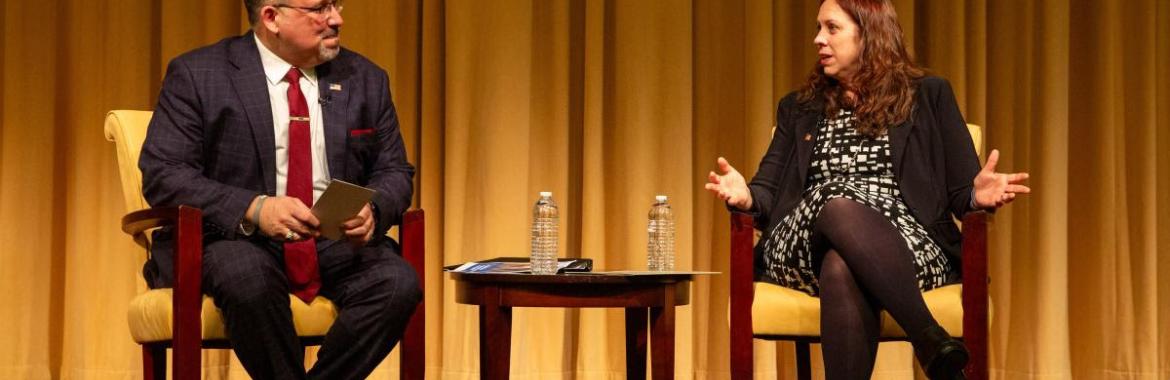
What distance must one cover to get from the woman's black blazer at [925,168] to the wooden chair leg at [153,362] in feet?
4.76

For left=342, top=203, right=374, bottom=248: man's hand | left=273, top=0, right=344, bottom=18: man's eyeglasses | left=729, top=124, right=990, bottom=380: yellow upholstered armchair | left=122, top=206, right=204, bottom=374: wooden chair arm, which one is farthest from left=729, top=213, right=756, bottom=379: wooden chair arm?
left=122, top=206, right=204, bottom=374: wooden chair arm

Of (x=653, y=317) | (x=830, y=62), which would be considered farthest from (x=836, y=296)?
(x=830, y=62)

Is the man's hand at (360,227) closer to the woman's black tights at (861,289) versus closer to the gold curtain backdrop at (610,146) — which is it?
the woman's black tights at (861,289)

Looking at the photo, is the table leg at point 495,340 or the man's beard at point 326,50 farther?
the man's beard at point 326,50

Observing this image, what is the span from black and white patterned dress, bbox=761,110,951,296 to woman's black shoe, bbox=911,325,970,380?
0.27 m

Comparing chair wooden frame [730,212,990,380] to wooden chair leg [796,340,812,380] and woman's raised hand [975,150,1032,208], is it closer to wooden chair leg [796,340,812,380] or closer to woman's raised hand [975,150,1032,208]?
woman's raised hand [975,150,1032,208]

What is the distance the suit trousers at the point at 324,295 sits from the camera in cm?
255

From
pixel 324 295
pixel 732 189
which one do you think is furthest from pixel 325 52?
pixel 732 189

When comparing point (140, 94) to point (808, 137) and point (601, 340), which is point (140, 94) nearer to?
point (601, 340)

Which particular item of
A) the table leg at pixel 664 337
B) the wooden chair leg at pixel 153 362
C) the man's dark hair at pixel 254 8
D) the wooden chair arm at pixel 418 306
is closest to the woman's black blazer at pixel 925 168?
the table leg at pixel 664 337

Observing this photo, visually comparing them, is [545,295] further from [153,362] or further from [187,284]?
[153,362]

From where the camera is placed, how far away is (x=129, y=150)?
9.58 feet

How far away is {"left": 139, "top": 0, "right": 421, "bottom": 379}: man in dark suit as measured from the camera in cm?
260

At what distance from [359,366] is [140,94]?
180 cm
